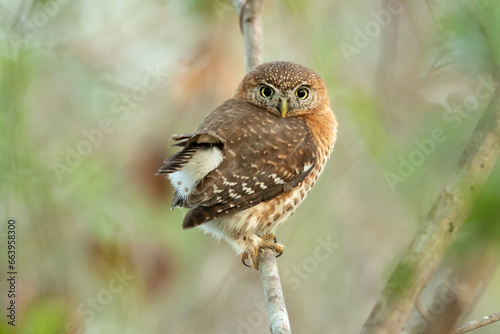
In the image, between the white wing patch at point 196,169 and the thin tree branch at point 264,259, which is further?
the white wing patch at point 196,169

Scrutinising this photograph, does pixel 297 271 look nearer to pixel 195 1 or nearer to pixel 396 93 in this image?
pixel 396 93

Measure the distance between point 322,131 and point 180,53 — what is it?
160cm

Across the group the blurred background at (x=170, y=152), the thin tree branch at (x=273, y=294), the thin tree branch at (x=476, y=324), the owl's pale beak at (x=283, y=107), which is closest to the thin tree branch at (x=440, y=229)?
the thin tree branch at (x=476, y=324)

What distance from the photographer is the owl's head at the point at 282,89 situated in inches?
145

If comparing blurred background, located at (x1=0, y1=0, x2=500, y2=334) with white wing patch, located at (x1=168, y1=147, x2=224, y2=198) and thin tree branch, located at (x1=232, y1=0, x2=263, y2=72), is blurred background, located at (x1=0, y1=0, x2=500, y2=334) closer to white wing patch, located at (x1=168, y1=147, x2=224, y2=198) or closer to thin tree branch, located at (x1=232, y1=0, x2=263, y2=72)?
thin tree branch, located at (x1=232, y1=0, x2=263, y2=72)

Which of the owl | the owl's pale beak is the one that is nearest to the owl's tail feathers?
the owl

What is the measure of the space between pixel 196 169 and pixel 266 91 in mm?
917

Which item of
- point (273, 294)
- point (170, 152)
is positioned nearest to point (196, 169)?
point (273, 294)

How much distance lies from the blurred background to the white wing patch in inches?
34.5

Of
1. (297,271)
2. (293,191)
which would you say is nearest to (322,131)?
(293,191)

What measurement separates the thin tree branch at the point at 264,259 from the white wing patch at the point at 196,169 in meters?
0.56

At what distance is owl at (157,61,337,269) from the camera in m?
3.06

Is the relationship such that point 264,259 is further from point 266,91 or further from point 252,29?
point 252,29

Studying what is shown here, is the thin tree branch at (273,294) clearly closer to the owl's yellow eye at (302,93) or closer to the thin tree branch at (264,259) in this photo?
the thin tree branch at (264,259)
